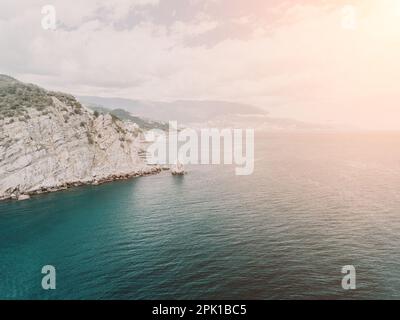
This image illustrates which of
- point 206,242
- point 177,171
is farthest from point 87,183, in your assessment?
point 206,242

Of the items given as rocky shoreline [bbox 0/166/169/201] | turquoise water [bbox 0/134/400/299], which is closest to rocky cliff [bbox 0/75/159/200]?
rocky shoreline [bbox 0/166/169/201]

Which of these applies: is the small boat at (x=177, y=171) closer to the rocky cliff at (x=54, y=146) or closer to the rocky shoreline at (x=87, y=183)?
the rocky shoreline at (x=87, y=183)

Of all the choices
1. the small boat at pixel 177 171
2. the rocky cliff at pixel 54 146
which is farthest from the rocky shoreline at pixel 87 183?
the small boat at pixel 177 171

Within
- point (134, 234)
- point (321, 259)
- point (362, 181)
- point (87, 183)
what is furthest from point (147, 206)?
point (362, 181)

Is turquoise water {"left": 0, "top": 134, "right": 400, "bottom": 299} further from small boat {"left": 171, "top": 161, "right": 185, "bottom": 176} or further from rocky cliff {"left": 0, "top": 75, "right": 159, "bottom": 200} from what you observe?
small boat {"left": 171, "top": 161, "right": 185, "bottom": 176}

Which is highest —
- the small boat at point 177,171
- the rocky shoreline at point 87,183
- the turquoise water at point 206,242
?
the small boat at point 177,171

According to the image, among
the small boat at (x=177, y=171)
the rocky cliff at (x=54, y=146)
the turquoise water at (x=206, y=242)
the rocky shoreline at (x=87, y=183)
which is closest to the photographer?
the turquoise water at (x=206, y=242)
